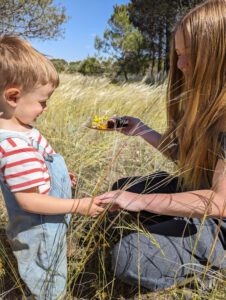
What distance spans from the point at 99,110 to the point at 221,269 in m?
1.76

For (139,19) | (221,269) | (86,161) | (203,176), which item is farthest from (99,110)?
(139,19)

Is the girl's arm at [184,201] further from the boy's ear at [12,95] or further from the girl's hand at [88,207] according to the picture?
the boy's ear at [12,95]

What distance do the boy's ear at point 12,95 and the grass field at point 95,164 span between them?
1.16 feet

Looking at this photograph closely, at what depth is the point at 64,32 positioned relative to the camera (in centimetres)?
985

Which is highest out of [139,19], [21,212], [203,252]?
[139,19]

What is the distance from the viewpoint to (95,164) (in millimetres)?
1909

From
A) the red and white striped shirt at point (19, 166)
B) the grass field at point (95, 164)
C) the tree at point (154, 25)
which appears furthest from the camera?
the tree at point (154, 25)

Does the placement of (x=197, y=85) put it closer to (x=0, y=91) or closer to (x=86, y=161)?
(x=0, y=91)

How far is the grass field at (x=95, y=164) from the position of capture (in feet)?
3.90

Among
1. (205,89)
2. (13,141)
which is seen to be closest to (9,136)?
(13,141)

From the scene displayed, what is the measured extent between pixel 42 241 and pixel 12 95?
0.47 meters


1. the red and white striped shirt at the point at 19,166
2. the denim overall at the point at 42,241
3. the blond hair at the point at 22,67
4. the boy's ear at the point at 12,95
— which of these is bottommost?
the denim overall at the point at 42,241

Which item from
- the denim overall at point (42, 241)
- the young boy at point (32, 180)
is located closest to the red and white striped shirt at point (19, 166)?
the young boy at point (32, 180)

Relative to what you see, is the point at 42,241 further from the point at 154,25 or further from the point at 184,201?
the point at 154,25
